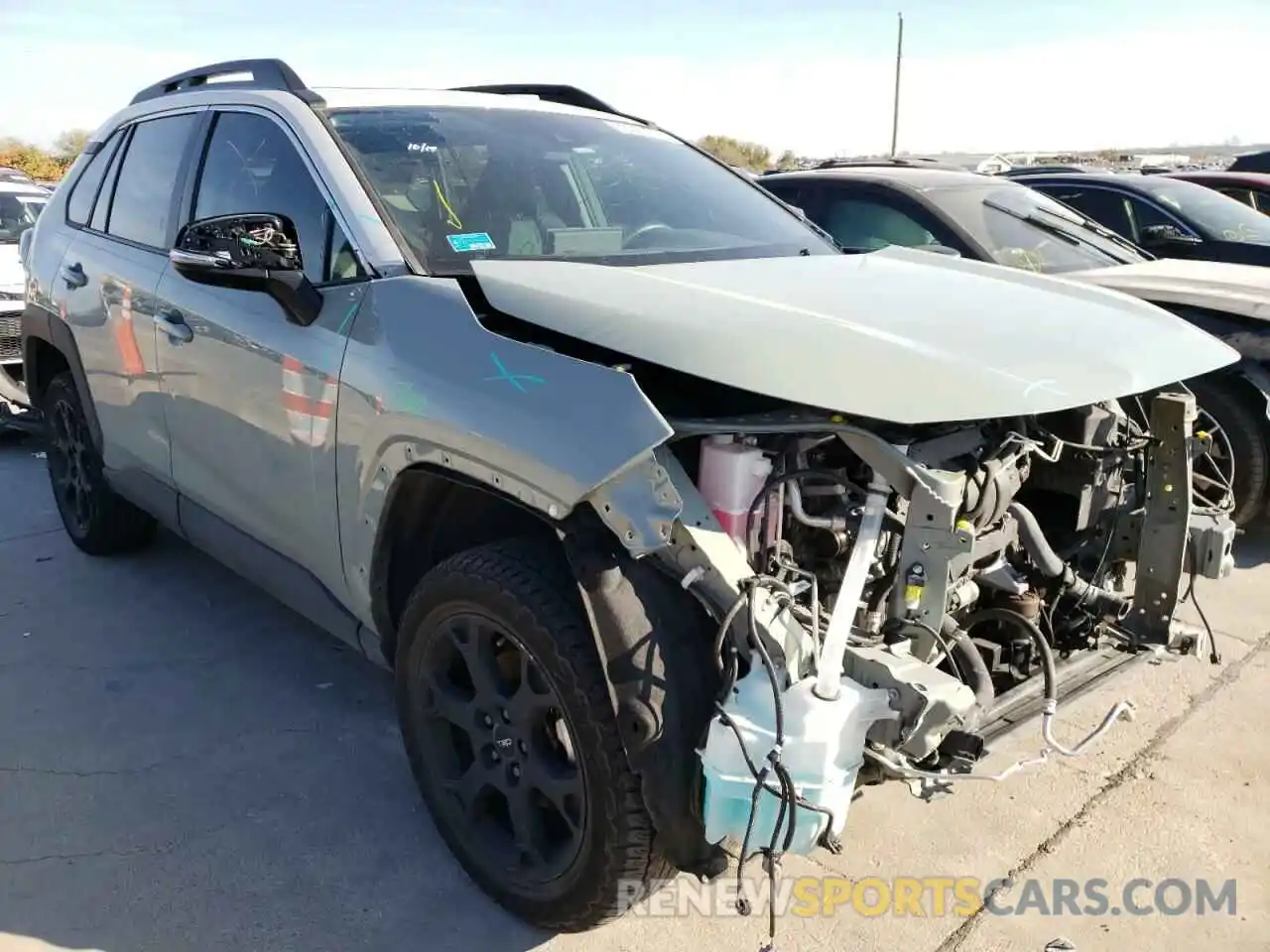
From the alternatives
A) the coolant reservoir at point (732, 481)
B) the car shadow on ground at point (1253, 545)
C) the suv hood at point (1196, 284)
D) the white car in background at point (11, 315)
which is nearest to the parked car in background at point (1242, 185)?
the suv hood at point (1196, 284)

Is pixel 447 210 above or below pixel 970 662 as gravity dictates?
above

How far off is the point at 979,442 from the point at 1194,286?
3534mm

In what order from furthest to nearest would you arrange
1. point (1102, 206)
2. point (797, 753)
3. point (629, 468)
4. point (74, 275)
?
point (1102, 206) → point (74, 275) → point (629, 468) → point (797, 753)

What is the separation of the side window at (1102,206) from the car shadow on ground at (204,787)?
6.40m

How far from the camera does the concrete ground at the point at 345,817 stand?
8.45 ft

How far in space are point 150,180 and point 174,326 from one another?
842 mm

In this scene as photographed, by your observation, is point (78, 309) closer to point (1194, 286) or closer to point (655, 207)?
point (655, 207)

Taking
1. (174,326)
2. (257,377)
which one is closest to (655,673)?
(257,377)

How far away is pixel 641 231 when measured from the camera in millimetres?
3289

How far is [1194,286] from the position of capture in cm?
531

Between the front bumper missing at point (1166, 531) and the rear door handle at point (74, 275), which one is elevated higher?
the rear door handle at point (74, 275)

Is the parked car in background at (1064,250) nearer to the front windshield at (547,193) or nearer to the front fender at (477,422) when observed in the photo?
the front windshield at (547,193)

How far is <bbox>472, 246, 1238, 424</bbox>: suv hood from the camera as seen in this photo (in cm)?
214

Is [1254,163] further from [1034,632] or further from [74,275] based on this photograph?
[74,275]
